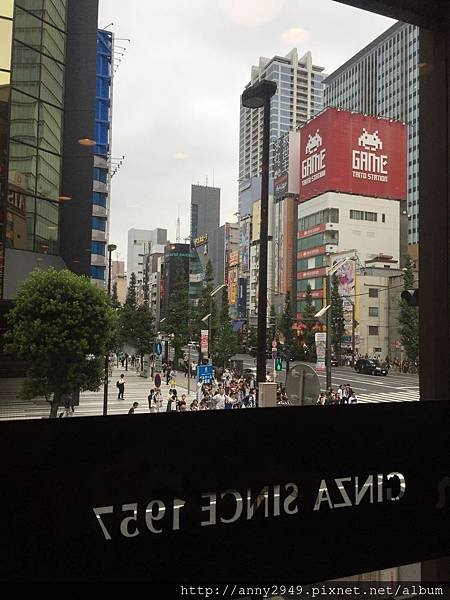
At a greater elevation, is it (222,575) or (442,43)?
(442,43)

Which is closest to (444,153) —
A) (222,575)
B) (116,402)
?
(116,402)

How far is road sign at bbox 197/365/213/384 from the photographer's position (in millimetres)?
3394

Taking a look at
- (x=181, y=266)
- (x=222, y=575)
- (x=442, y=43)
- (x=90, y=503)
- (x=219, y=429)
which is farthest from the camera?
(x=442, y=43)

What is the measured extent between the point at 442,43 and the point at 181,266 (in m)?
2.35

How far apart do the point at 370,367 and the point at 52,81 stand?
2695 millimetres

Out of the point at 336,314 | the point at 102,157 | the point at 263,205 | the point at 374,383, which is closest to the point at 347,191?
the point at 263,205

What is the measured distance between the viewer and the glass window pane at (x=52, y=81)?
118 inches

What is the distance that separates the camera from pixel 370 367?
3850 mm

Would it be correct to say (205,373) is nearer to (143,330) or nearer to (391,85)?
(143,330)

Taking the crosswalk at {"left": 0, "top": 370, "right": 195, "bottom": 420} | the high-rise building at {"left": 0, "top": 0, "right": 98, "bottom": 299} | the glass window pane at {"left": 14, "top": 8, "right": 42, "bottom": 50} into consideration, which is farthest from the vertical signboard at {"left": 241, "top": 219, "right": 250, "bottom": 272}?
the glass window pane at {"left": 14, "top": 8, "right": 42, "bottom": 50}

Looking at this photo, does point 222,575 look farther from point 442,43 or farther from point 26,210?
point 442,43

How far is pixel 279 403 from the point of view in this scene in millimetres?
3324

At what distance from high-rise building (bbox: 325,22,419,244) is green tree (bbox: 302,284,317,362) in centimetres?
85

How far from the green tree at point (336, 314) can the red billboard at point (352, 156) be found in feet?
2.12
